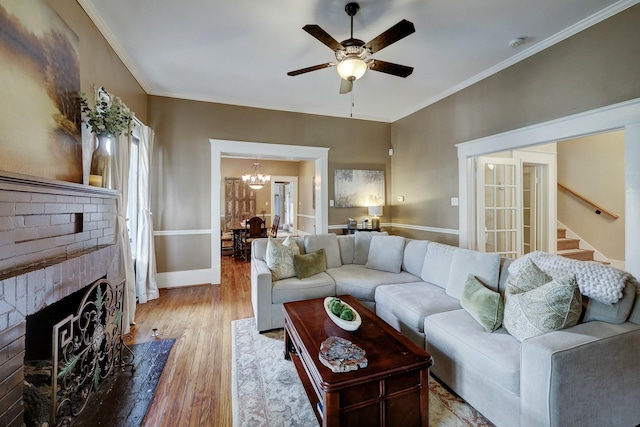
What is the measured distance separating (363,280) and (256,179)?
596cm

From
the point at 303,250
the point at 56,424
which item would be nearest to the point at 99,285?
the point at 56,424

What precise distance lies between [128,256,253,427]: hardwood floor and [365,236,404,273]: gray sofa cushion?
1701 mm

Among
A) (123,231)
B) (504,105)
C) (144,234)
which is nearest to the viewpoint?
(123,231)

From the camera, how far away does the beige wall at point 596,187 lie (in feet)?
13.7

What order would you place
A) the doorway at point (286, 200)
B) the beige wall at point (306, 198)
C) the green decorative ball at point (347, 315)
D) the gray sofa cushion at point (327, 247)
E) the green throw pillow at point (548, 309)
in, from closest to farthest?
the green throw pillow at point (548, 309)
the green decorative ball at point (347, 315)
the gray sofa cushion at point (327, 247)
the beige wall at point (306, 198)
the doorway at point (286, 200)

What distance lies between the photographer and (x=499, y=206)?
404 centimetres

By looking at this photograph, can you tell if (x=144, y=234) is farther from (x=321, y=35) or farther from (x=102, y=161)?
(x=321, y=35)

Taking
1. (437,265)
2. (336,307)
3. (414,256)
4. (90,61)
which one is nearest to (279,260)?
(336,307)

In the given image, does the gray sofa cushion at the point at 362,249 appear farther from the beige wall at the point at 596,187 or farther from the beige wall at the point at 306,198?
the beige wall at the point at 596,187

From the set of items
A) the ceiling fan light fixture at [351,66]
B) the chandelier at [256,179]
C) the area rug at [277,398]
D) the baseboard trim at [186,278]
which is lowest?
the area rug at [277,398]

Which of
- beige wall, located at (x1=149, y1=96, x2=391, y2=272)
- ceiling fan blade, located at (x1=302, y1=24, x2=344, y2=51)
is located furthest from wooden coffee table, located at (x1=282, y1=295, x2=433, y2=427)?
beige wall, located at (x1=149, y1=96, x2=391, y2=272)

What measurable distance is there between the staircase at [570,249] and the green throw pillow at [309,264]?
396 cm

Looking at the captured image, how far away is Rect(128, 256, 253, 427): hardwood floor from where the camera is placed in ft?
5.65

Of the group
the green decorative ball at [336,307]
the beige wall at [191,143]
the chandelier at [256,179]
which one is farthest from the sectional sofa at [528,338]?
the chandelier at [256,179]
